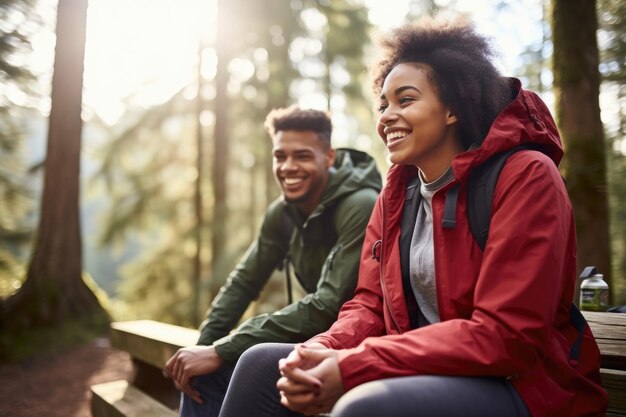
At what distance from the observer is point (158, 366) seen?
143 inches

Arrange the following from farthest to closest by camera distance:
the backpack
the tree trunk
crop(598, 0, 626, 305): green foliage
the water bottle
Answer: the tree trunk, crop(598, 0, 626, 305): green foliage, the water bottle, the backpack

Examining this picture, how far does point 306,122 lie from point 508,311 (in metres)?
2.18

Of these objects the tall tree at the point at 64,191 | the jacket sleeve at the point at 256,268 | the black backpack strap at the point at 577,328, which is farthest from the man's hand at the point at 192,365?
the tall tree at the point at 64,191

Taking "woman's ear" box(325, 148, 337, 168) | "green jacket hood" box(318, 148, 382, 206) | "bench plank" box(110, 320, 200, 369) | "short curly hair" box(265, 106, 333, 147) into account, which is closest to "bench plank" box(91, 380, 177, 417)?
"bench plank" box(110, 320, 200, 369)

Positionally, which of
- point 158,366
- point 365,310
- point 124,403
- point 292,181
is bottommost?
point 124,403

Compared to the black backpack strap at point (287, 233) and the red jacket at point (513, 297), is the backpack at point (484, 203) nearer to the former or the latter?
the red jacket at point (513, 297)

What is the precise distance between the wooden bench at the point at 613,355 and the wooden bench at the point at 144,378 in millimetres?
2354

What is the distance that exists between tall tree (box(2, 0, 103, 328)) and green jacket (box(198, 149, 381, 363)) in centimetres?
482

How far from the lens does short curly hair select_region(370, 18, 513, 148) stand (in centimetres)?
199

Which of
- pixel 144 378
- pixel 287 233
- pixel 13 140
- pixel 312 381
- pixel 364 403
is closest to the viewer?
pixel 364 403

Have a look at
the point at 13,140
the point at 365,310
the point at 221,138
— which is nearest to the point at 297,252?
the point at 365,310

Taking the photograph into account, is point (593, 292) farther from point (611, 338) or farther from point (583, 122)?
point (583, 122)

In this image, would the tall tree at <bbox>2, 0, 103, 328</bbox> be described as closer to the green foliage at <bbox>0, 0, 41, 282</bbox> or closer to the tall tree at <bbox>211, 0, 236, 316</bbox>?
the green foliage at <bbox>0, 0, 41, 282</bbox>

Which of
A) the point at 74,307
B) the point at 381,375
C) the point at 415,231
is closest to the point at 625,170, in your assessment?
the point at 415,231
